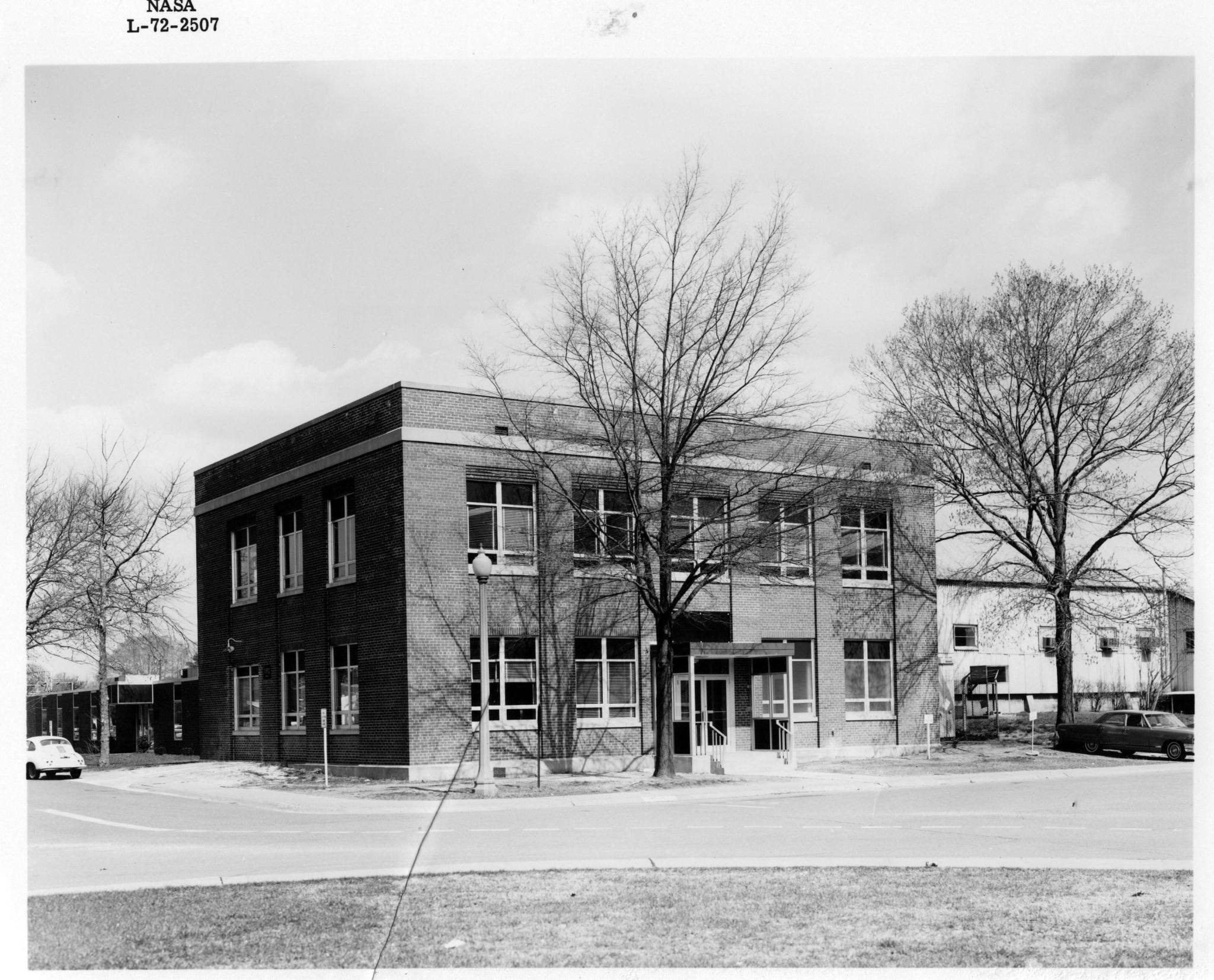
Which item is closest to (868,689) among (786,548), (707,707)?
(786,548)

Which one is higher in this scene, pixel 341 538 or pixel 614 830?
pixel 341 538

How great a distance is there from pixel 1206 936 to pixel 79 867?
1181 centimetres

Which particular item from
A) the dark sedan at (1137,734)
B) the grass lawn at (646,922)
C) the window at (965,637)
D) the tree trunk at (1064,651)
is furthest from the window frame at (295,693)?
the window at (965,637)

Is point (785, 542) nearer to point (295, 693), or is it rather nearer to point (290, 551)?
point (290, 551)

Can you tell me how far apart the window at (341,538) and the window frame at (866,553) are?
13.7 m

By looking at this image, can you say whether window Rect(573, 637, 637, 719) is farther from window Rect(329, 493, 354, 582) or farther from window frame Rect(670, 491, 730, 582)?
window Rect(329, 493, 354, 582)

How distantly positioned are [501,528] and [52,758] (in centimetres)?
1568

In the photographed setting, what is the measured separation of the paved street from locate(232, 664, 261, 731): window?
8531mm

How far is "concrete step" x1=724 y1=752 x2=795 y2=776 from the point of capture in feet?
110

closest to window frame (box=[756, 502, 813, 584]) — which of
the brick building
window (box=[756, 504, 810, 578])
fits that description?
window (box=[756, 504, 810, 578])

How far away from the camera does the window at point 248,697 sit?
127 feet

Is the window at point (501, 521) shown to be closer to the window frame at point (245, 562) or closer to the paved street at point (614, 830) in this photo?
the paved street at point (614, 830)

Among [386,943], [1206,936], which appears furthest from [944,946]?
[386,943]

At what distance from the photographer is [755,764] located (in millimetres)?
34594
